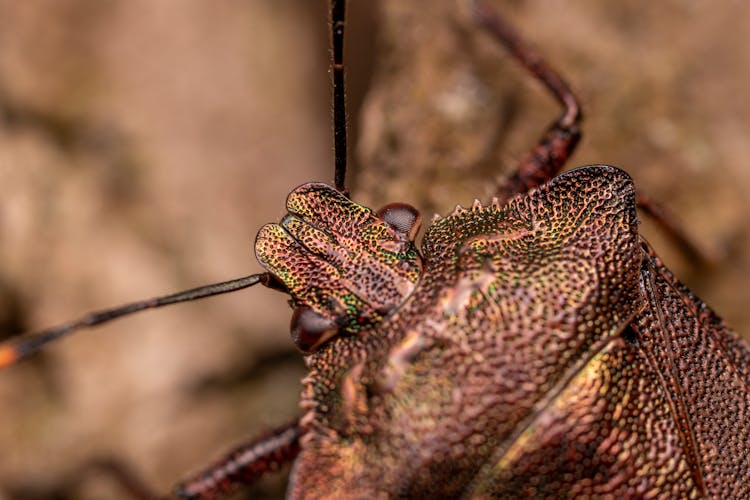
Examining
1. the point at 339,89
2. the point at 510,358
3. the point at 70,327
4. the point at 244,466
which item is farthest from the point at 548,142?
the point at 70,327

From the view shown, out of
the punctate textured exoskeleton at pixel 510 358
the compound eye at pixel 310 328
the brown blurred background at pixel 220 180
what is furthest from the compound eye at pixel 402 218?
the brown blurred background at pixel 220 180

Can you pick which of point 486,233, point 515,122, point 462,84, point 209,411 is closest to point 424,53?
point 462,84

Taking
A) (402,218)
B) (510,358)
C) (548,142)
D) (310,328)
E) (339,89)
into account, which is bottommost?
(510,358)

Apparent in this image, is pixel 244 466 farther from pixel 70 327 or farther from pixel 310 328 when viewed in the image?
pixel 70 327

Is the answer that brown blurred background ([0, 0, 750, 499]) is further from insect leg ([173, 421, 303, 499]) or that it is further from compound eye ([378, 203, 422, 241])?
compound eye ([378, 203, 422, 241])

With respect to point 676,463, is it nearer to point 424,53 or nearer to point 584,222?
point 584,222

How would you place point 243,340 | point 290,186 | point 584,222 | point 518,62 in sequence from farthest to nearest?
1. point 290,186
2. point 243,340
3. point 518,62
4. point 584,222

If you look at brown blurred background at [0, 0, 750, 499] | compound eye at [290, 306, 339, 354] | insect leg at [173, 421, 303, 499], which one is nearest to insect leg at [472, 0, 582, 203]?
brown blurred background at [0, 0, 750, 499]
